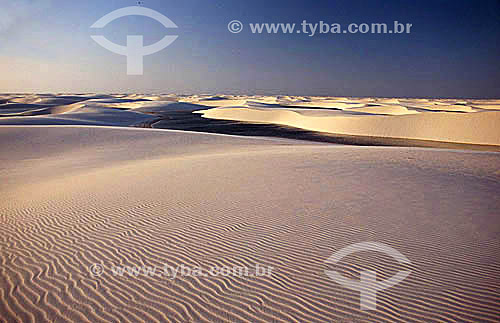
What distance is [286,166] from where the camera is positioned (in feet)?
32.7

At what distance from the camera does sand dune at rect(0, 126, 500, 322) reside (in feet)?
11.4

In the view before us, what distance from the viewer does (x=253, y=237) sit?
16.9 feet

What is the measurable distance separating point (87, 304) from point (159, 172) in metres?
6.61

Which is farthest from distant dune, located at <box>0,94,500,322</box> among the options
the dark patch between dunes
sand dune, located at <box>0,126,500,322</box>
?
the dark patch between dunes

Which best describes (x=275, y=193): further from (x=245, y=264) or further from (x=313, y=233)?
(x=245, y=264)

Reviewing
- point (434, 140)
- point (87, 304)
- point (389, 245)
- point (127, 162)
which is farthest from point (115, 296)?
point (434, 140)

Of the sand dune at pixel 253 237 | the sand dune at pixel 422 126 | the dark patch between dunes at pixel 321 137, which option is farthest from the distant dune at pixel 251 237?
the sand dune at pixel 422 126
